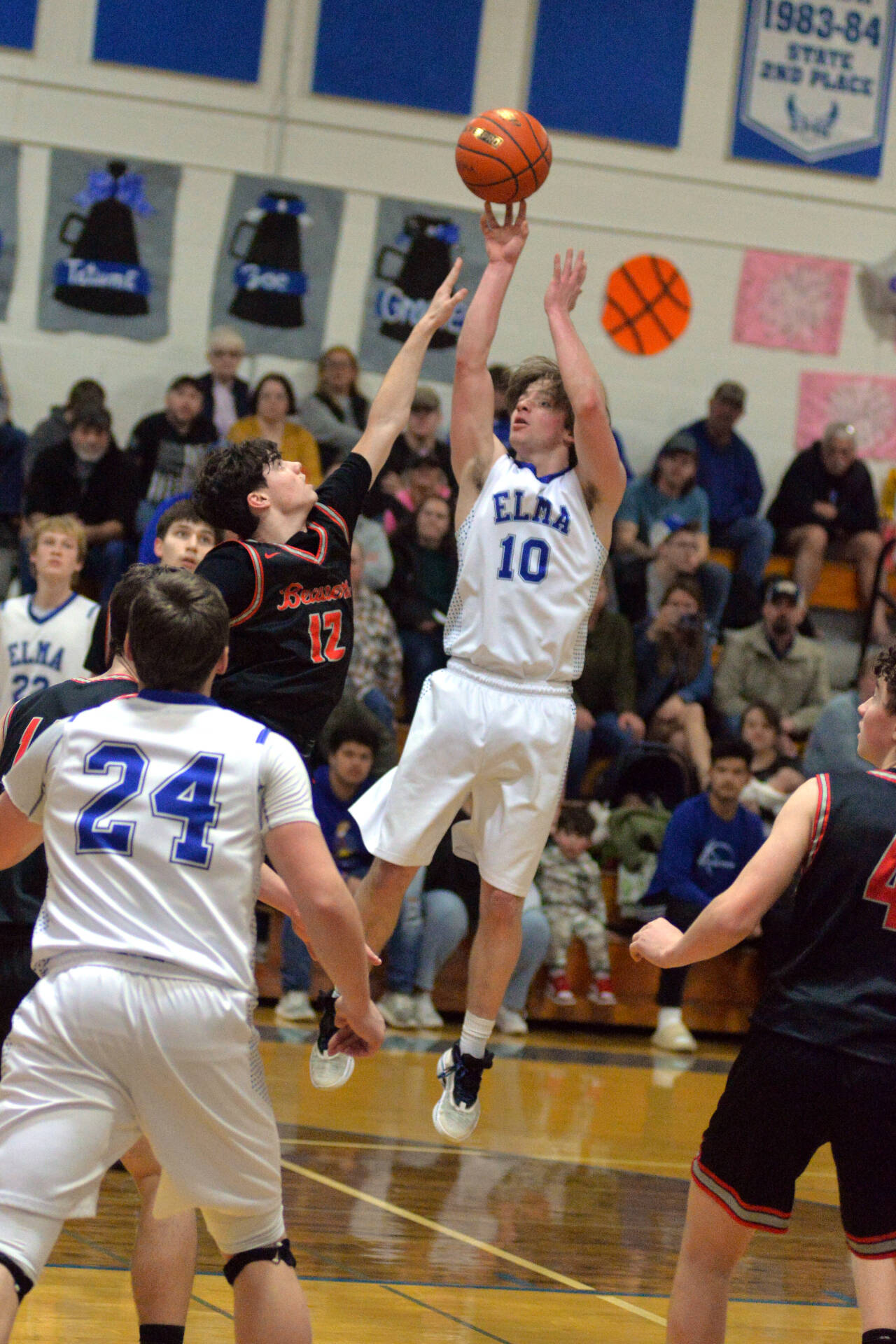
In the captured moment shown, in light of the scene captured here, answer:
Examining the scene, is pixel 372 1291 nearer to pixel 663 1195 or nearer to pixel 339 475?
pixel 663 1195

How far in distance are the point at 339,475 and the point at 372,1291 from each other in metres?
2.34

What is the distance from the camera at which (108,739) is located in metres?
2.96

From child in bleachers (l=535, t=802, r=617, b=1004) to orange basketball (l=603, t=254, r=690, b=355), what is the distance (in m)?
5.28

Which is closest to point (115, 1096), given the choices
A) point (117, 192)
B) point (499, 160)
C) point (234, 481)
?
point (234, 481)

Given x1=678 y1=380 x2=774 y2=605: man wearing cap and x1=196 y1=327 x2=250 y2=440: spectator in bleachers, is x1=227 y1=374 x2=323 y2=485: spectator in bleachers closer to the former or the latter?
x1=196 y1=327 x2=250 y2=440: spectator in bleachers

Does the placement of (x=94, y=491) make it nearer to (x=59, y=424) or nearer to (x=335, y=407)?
(x=59, y=424)

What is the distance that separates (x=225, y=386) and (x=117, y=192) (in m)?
1.93

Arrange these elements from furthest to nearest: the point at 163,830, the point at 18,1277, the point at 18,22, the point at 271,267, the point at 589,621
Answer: the point at 271,267
the point at 18,22
the point at 589,621
the point at 163,830
the point at 18,1277

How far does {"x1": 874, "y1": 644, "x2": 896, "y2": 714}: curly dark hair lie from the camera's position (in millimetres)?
3340

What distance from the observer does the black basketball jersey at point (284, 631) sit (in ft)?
13.8

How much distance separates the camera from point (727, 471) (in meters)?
12.5

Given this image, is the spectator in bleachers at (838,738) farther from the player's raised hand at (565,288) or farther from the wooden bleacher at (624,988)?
the player's raised hand at (565,288)

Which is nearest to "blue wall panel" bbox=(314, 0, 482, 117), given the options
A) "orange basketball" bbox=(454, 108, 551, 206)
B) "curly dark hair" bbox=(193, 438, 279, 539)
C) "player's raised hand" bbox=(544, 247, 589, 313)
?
"orange basketball" bbox=(454, 108, 551, 206)

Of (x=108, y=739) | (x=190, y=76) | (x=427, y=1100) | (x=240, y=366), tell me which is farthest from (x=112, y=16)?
(x=108, y=739)
